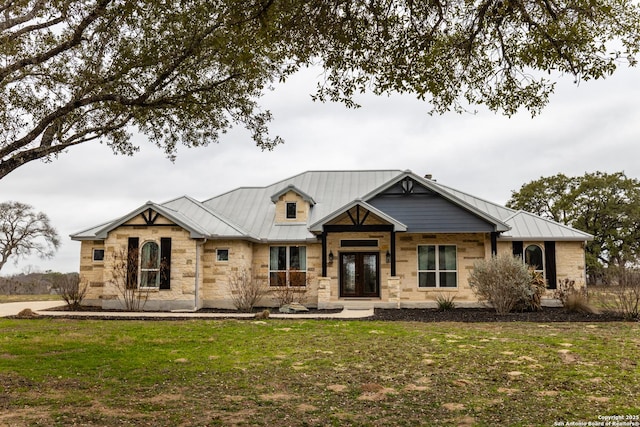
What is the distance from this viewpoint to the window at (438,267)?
2102 centimetres

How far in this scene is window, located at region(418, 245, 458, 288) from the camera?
827 inches

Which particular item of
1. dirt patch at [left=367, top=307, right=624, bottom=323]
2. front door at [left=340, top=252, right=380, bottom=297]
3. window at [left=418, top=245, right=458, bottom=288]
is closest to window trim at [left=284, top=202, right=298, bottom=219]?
front door at [left=340, top=252, right=380, bottom=297]

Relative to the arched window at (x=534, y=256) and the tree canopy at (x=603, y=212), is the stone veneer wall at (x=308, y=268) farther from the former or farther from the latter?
the tree canopy at (x=603, y=212)

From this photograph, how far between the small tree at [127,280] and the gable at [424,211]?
9374 mm

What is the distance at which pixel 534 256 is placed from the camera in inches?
829

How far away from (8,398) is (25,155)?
386cm

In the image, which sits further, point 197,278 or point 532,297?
point 197,278

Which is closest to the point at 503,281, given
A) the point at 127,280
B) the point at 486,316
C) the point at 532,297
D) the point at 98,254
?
the point at 486,316

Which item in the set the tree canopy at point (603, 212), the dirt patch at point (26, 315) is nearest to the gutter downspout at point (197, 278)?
the dirt patch at point (26, 315)

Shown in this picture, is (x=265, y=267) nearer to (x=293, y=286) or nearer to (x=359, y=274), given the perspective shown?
(x=293, y=286)

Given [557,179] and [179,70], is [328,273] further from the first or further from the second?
[557,179]

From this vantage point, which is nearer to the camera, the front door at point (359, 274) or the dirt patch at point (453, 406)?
the dirt patch at point (453, 406)

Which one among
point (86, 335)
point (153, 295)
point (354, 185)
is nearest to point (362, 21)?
point (86, 335)

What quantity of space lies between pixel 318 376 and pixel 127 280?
13.0 m
